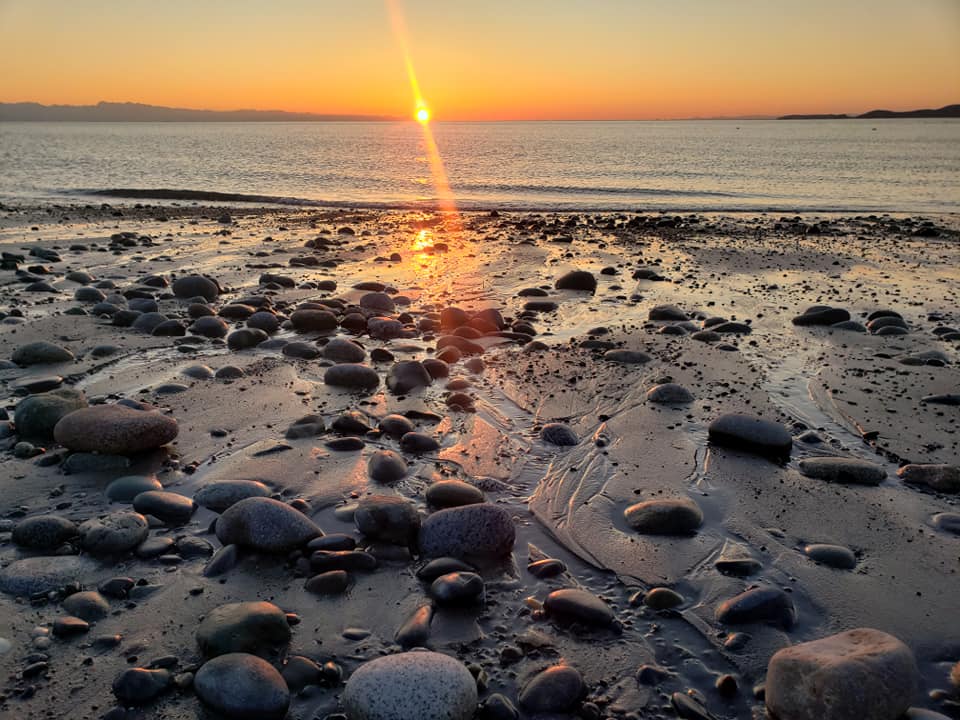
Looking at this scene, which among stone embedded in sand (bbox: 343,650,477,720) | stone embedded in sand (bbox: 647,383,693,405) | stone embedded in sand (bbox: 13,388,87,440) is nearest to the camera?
stone embedded in sand (bbox: 343,650,477,720)

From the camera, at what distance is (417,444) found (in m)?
4.88

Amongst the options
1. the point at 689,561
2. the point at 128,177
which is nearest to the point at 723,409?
the point at 689,561

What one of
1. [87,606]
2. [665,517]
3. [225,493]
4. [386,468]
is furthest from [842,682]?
[225,493]

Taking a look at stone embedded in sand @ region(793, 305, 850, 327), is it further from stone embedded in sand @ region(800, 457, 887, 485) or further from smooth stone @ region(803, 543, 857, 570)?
smooth stone @ region(803, 543, 857, 570)

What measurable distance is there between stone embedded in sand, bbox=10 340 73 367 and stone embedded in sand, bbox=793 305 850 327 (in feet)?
27.3

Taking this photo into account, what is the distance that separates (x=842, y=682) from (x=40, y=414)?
5.15m

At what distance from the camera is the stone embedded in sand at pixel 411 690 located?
7.85 ft

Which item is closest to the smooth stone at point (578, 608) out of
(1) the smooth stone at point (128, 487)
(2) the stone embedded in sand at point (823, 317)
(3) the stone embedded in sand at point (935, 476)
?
(1) the smooth stone at point (128, 487)

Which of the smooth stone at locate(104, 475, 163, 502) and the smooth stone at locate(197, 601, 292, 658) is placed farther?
the smooth stone at locate(104, 475, 163, 502)

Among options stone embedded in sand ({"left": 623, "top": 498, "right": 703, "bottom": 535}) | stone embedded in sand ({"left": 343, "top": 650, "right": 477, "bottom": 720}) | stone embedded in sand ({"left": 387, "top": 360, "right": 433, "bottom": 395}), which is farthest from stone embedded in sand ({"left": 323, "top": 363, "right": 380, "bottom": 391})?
stone embedded in sand ({"left": 343, "top": 650, "right": 477, "bottom": 720})

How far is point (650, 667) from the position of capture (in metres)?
2.81

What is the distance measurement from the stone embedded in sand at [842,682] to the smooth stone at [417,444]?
2.77m

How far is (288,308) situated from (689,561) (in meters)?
6.63

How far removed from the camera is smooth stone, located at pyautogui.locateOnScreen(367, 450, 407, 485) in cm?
443
